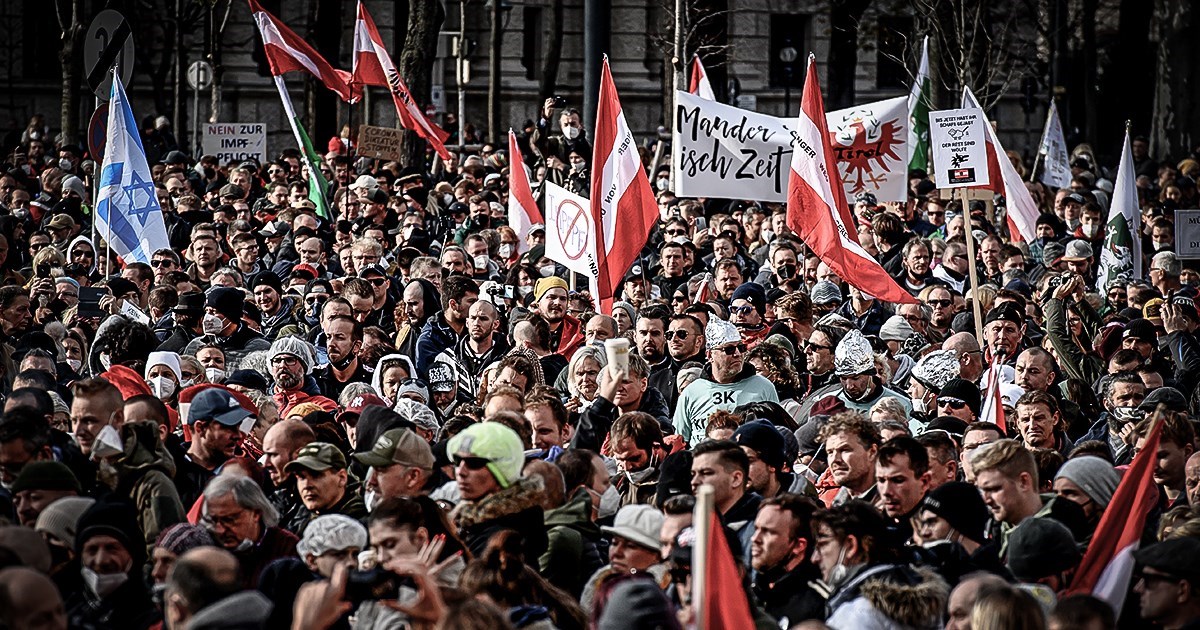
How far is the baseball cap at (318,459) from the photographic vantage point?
725 centimetres

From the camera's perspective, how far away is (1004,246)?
15.7 metres

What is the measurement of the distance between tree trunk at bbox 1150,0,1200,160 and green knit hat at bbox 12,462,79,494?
24.3m

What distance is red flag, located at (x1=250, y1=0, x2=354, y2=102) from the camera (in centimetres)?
2036

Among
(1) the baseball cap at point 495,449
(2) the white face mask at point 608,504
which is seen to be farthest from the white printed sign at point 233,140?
(1) the baseball cap at point 495,449

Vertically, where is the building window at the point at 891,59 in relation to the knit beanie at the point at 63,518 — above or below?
above

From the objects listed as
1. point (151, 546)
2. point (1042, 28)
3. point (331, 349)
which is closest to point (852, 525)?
point (151, 546)

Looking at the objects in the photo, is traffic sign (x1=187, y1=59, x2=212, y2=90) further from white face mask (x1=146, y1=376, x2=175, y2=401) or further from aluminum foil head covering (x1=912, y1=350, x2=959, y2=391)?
aluminum foil head covering (x1=912, y1=350, x2=959, y2=391)

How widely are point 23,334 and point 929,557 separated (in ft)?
22.8

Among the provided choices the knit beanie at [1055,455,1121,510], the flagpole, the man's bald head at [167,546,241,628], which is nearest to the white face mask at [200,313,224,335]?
the knit beanie at [1055,455,1121,510]

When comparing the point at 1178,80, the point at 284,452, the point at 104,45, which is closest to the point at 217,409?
the point at 284,452

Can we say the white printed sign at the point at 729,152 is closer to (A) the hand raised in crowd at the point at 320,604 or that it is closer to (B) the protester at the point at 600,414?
(B) the protester at the point at 600,414

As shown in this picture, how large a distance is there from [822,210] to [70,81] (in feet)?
57.5

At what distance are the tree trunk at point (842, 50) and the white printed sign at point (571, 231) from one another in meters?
21.0

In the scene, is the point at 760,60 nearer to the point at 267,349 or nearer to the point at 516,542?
the point at 267,349
